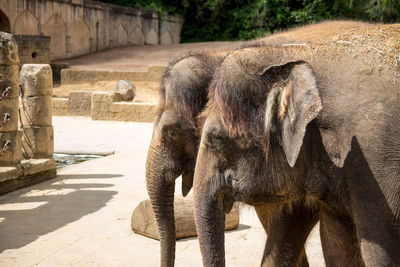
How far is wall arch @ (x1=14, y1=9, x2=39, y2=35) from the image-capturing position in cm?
2147

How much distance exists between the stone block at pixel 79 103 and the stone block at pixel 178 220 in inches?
442

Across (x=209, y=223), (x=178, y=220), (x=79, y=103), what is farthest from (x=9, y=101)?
(x=79, y=103)

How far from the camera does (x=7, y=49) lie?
23.9 feet

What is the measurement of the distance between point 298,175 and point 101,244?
3198mm

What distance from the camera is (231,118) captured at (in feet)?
8.66

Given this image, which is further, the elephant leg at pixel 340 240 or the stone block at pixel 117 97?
the stone block at pixel 117 97

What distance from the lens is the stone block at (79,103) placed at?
1648 centimetres

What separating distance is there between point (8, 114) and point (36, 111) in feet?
3.98

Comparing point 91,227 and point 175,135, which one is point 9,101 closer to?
point 91,227

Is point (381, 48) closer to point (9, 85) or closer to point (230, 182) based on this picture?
point (230, 182)

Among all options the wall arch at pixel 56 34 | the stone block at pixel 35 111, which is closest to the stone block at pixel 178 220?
the stone block at pixel 35 111

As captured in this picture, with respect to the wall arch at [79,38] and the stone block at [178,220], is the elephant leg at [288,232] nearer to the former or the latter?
the stone block at [178,220]

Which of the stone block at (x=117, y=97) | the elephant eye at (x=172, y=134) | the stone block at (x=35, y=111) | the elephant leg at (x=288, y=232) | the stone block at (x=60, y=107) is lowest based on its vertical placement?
the stone block at (x=60, y=107)

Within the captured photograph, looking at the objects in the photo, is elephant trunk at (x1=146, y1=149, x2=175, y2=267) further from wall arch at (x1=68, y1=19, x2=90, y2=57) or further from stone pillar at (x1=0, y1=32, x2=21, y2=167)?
wall arch at (x1=68, y1=19, x2=90, y2=57)
